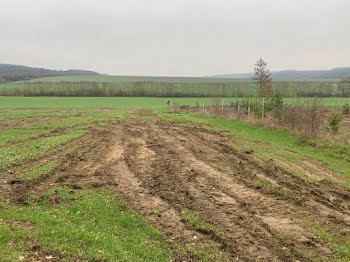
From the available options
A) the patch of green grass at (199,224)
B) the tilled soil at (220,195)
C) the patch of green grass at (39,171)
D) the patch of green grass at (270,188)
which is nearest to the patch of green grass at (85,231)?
the tilled soil at (220,195)

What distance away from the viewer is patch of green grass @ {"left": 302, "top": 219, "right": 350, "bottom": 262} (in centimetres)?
452

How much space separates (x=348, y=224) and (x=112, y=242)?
4.59 meters

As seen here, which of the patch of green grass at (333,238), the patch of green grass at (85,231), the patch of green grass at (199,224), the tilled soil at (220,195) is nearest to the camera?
the patch of green grass at (85,231)

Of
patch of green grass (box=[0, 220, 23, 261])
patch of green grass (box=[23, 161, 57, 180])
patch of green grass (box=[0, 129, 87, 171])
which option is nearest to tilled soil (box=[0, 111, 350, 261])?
patch of green grass (box=[23, 161, 57, 180])

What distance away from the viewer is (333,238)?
16.2 ft

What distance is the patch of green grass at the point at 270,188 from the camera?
6.93 m

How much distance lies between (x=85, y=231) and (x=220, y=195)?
10.9ft

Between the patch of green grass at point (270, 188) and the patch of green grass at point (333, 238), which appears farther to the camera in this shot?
the patch of green grass at point (270, 188)

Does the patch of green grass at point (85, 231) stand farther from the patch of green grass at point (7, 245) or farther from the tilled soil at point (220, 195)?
the tilled soil at point (220, 195)

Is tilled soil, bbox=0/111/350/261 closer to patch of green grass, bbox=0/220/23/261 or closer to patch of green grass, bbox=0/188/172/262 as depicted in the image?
patch of green grass, bbox=0/188/172/262

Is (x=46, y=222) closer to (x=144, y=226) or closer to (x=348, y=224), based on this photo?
(x=144, y=226)

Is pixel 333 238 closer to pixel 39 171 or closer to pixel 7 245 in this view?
pixel 7 245

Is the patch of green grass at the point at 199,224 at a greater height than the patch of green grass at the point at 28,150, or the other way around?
the patch of green grass at the point at 28,150

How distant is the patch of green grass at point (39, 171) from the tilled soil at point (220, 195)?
0.27 m
